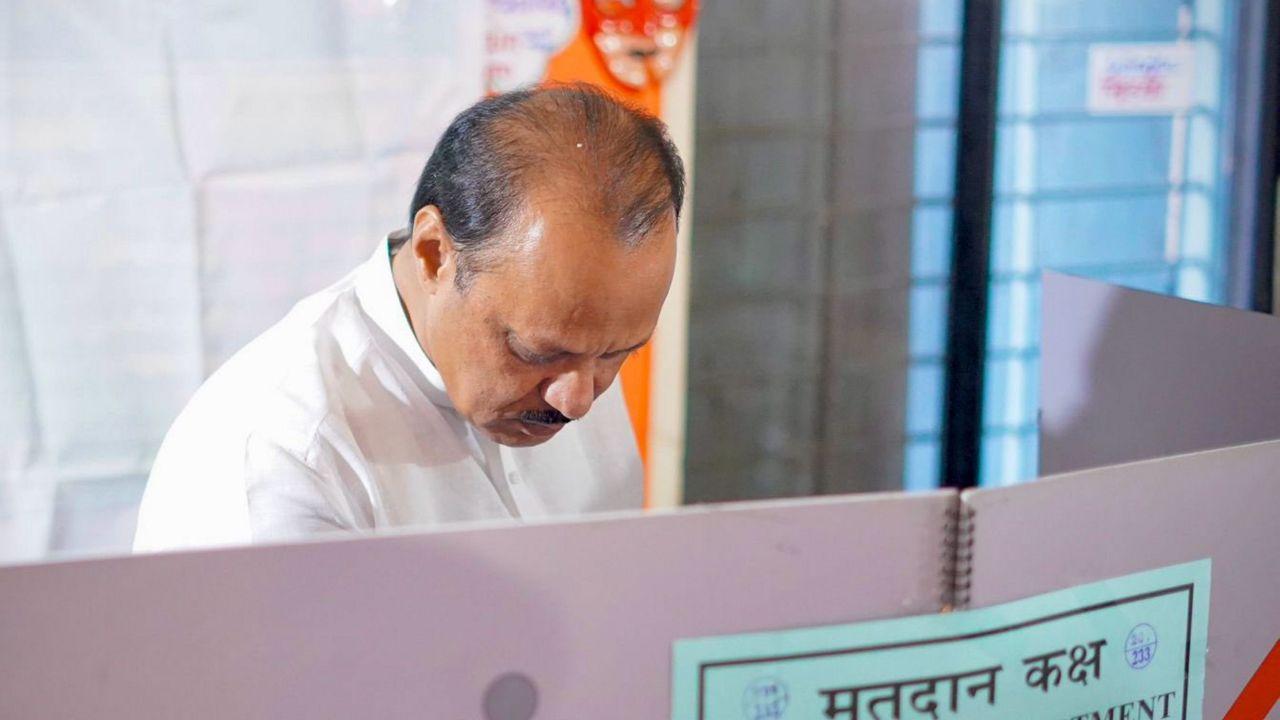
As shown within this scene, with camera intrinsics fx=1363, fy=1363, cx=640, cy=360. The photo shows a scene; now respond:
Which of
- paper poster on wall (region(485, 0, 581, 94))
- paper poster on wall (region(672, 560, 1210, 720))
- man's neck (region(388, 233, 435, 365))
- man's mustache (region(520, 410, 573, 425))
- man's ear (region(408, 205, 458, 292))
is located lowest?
paper poster on wall (region(672, 560, 1210, 720))

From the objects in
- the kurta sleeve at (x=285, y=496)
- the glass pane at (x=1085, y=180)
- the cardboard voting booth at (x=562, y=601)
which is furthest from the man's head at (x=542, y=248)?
the glass pane at (x=1085, y=180)

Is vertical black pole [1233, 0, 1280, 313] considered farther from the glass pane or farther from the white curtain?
the white curtain

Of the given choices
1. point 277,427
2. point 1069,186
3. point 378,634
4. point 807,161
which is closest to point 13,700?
point 378,634

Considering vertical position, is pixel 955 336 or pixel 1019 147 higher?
pixel 1019 147

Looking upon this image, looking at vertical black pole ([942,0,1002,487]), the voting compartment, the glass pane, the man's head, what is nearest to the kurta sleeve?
the man's head

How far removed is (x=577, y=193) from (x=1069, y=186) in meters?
2.65

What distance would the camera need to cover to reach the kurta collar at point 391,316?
1.57 metres

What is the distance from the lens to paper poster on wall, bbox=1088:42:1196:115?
11.8 ft

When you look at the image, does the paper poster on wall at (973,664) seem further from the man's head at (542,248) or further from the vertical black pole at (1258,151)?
the vertical black pole at (1258,151)

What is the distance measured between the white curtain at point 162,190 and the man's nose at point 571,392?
52.7 inches

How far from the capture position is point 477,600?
83cm

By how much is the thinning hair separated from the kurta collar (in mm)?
151

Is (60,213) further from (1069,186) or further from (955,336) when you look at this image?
(1069,186)

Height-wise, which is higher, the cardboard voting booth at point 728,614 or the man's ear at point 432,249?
the man's ear at point 432,249
